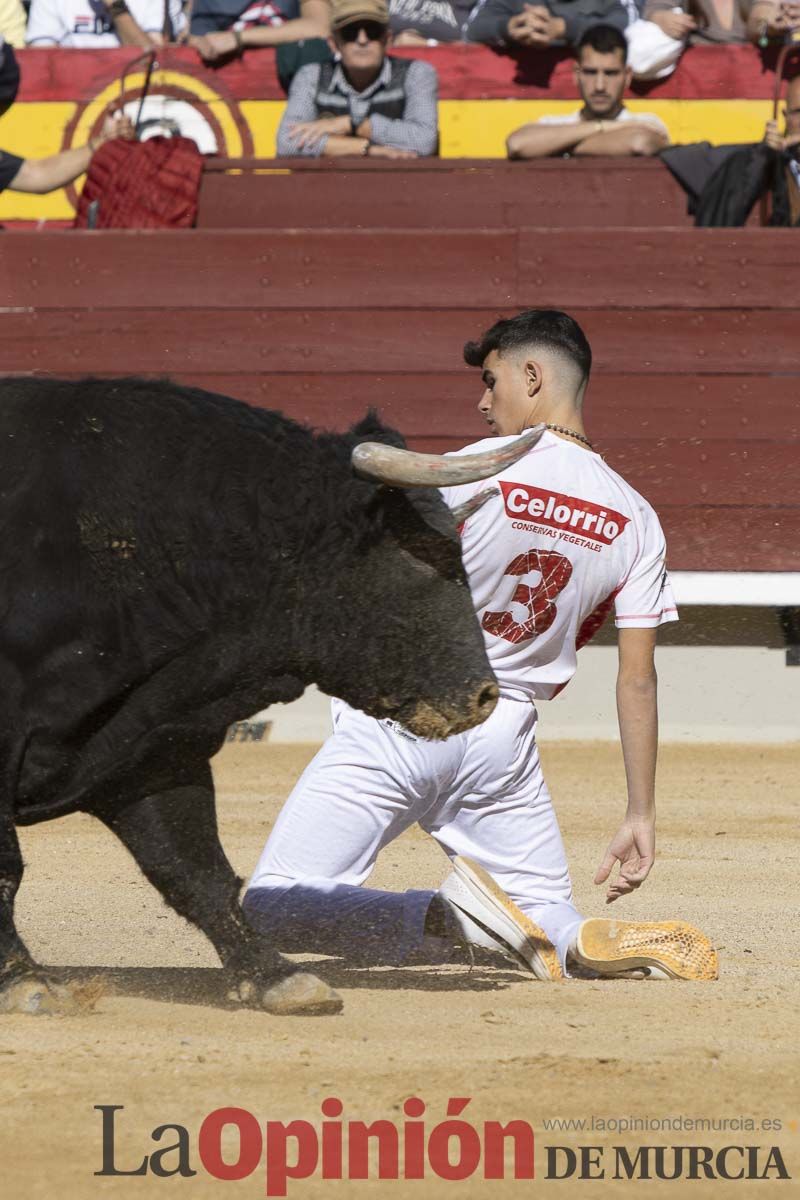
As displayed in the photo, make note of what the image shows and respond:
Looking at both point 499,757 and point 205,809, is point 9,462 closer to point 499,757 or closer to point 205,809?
point 205,809

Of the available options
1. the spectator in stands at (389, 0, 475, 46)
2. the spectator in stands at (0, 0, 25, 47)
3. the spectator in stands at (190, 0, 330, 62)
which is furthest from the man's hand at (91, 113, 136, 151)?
the spectator in stands at (389, 0, 475, 46)

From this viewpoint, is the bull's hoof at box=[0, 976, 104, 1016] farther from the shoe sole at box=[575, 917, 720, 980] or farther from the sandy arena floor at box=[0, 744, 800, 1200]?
the shoe sole at box=[575, 917, 720, 980]

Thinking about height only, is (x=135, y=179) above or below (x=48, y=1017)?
above

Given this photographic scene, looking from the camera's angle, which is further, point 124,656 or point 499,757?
point 499,757

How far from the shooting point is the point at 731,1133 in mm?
2365

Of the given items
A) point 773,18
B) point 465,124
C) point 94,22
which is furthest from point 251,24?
point 773,18

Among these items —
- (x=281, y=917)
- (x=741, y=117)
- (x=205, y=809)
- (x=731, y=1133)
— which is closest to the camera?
(x=731, y=1133)

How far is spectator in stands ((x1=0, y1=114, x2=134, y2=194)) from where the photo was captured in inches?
297

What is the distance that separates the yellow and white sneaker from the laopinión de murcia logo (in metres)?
1.10

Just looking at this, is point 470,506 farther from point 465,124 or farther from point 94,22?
point 94,22

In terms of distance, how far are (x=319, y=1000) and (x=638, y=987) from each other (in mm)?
636

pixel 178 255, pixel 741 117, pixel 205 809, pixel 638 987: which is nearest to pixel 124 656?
pixel 205 809

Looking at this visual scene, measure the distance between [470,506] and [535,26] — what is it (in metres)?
5.29

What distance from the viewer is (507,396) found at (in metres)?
3.57
